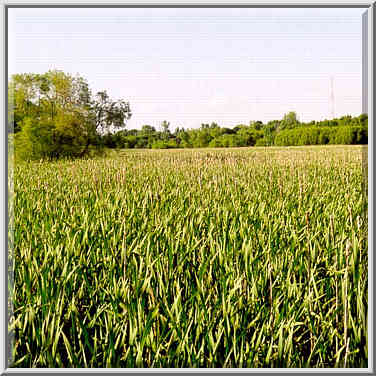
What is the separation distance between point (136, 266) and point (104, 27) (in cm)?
80

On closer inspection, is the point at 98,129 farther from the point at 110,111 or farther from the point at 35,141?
the point at 35,141

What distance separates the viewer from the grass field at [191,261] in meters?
0.97

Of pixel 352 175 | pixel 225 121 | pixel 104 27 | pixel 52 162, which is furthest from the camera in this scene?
pixel 352 175

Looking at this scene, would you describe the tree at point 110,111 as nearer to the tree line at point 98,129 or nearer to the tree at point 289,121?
the tree line at point 98,129

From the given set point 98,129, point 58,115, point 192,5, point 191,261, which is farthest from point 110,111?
point 191,261

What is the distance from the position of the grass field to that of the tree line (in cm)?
8

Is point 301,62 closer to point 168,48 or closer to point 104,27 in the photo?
point 168,48

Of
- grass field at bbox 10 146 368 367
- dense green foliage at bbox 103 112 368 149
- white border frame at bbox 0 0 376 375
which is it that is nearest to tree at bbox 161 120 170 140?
dense green foliage at bbox 103 112 368 149

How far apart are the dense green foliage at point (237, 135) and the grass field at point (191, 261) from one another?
8 cm

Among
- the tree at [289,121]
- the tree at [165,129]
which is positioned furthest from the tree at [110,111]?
the tree at [289,121]

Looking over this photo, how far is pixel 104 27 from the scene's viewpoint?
1280 mm

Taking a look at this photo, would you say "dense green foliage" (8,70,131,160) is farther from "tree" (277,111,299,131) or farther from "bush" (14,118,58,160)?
"tree" (277,111,299,131)

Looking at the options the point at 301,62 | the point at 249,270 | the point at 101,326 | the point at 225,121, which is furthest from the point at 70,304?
the point at 301,62

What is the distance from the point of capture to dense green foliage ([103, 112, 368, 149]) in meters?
1.45
